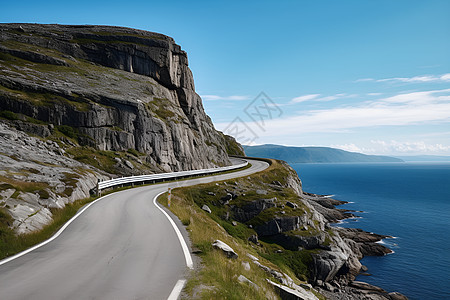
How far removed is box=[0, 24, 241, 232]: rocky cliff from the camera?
17719 mm

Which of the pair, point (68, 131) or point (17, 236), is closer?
point (17, 236)

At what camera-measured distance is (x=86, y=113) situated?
35688mm

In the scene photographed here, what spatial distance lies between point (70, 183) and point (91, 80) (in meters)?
33.0

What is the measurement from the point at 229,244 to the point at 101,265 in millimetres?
6869

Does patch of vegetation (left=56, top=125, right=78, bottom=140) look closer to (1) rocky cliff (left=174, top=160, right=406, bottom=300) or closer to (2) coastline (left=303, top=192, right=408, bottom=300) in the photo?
(1) rocky cliff (left=174, top=160, right=406, bottom=300)

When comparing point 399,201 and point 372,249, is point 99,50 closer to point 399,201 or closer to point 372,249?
point 372,249

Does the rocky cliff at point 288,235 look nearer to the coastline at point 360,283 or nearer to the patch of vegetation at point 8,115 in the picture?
the coastline at point 360,283

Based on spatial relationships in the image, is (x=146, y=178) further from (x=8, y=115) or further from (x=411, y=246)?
(x=411, y=246)

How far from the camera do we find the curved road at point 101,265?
5.48 metres

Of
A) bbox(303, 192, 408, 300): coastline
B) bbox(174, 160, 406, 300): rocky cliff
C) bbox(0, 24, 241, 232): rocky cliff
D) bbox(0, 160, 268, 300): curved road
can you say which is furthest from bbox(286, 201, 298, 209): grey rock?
bbox(0, 160, 268, 300): curved road

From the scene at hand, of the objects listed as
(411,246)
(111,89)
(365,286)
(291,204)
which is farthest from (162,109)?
(411,246)

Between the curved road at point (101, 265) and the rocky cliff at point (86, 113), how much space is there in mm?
2804

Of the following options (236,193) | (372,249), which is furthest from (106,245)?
(372,249)

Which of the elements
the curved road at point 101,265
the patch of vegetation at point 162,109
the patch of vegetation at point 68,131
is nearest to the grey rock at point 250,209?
the curved road at point 101,265
